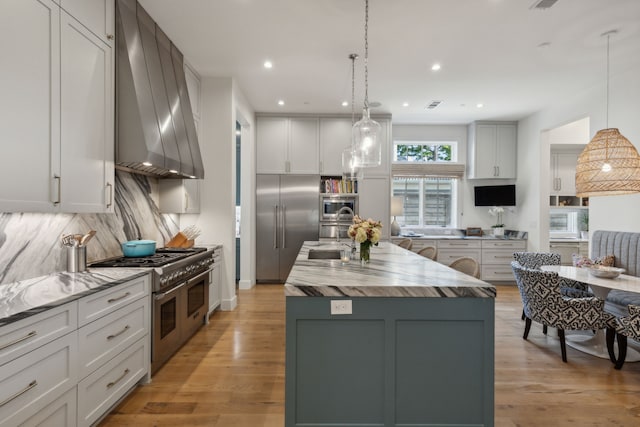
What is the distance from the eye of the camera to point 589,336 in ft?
11.9

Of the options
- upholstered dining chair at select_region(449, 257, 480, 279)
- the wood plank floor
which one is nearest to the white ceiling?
upholstered dining chair at select_region(449, 257, 480, 279)

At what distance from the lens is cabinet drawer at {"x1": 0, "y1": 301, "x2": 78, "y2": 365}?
1.38 m

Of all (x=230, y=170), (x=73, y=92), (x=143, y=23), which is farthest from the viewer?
(x=230, y=170)

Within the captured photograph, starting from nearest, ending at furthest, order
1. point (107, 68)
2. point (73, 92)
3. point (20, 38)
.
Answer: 1. point (20, 38)
2. point (73, 92)
3. point (107, 68)

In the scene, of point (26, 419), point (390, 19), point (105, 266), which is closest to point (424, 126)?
point (390, 19)

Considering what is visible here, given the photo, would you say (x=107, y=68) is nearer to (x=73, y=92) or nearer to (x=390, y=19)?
(x=73, y=92)

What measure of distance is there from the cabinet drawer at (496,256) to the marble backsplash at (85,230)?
542cm

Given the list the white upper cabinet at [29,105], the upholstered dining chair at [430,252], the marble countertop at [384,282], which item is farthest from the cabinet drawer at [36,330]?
the upholstered dining chair at [430,252]

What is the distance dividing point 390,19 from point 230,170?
260 centimetres

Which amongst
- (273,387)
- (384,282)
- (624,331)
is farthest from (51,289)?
(624,331)

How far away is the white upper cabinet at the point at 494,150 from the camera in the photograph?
21.2 ft

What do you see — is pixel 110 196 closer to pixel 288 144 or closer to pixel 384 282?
pixel 384 282

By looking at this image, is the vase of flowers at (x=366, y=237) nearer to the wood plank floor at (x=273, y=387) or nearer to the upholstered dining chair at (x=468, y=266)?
the upholstered dining chair at (x=468, y=266)

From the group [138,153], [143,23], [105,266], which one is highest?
[143,23]
